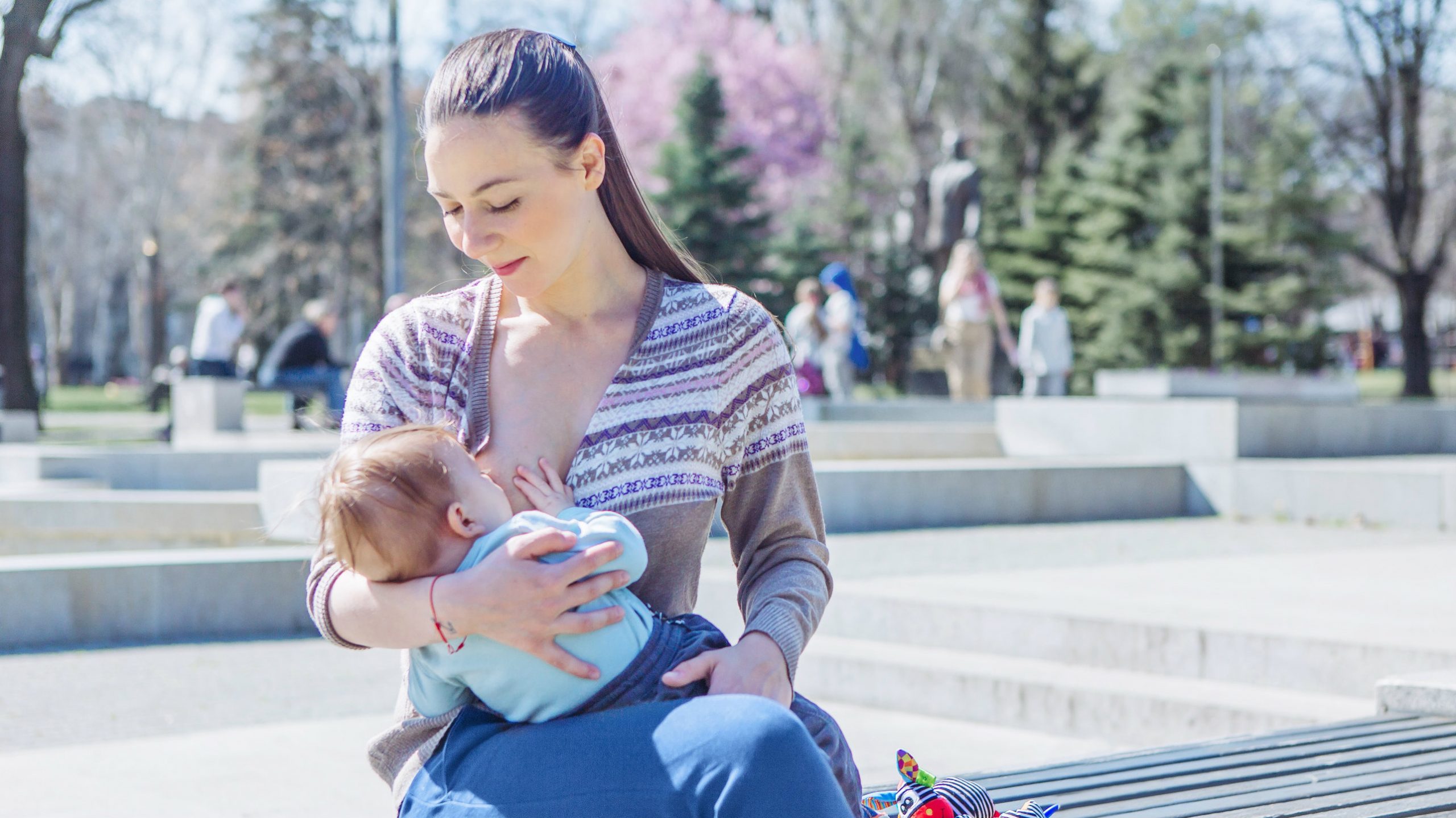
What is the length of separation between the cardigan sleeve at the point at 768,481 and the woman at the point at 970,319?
1540 centimetres

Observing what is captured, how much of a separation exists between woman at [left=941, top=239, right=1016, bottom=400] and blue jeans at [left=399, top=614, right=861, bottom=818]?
15.9m

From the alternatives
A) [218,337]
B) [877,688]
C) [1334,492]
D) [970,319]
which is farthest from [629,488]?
[218,337]

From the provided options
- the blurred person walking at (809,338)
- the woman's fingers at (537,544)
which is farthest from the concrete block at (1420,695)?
the blurred person walking at (809,338)

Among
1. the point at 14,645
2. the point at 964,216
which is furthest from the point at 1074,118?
the point at 14,645

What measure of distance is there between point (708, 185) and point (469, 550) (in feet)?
96.2

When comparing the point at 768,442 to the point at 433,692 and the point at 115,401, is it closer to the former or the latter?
the point at 433,692

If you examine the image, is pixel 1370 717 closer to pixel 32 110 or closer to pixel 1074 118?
pixel 32 110

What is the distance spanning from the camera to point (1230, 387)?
52.6 feet

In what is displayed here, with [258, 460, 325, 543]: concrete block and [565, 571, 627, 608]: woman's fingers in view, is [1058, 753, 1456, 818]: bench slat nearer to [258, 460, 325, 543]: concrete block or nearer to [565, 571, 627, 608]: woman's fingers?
[565, 571, 627, 608]: woman's fingers

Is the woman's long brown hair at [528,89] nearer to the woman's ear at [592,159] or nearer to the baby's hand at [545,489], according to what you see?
the woman's ear at [592,159]

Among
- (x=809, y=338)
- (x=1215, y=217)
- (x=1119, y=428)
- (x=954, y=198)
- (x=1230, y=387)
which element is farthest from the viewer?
(x=1215, y=217)

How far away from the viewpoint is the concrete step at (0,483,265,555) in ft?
30.6

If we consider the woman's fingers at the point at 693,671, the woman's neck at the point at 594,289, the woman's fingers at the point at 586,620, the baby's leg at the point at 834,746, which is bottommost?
the baby's leg at the point at 834,746

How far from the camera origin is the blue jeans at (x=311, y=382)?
1708 cm
